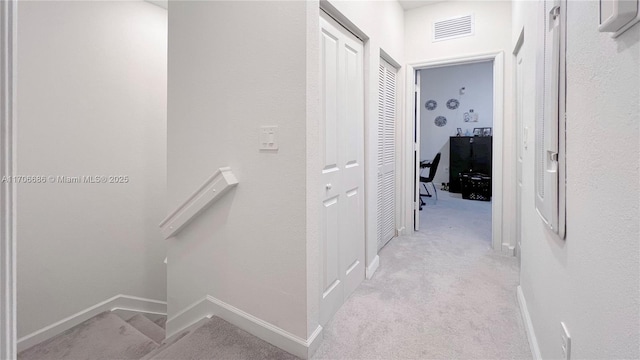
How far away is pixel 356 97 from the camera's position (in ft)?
8.14

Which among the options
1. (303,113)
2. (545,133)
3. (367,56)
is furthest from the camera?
(367,56)

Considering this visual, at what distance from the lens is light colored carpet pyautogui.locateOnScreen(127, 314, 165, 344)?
2.69 meters

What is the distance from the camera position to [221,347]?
68.9 inches

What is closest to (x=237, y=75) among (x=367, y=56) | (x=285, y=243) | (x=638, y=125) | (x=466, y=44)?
(x=285, y=243)

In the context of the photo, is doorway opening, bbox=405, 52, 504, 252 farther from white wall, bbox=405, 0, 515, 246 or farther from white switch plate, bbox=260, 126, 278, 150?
white switch plate, bbox=260, 126, 278, 150

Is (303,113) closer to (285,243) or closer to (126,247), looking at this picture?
(285,243)

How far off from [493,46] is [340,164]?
2.38 metres

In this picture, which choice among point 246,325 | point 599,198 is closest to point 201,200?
point 246,325

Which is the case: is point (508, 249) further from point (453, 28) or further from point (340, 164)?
point (453, 28)

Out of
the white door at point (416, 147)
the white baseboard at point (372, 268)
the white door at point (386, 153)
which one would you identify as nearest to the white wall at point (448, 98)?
the white door at point (416, 147)

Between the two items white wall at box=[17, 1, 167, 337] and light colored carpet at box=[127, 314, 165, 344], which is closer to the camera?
white wall at box=[17, 1, 167, 337]

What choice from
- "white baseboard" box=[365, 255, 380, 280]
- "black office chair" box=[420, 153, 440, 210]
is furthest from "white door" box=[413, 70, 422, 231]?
"black office chair" box=[420, 153, 440, 210]

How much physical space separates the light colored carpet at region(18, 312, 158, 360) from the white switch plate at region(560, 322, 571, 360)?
2.32 metres
